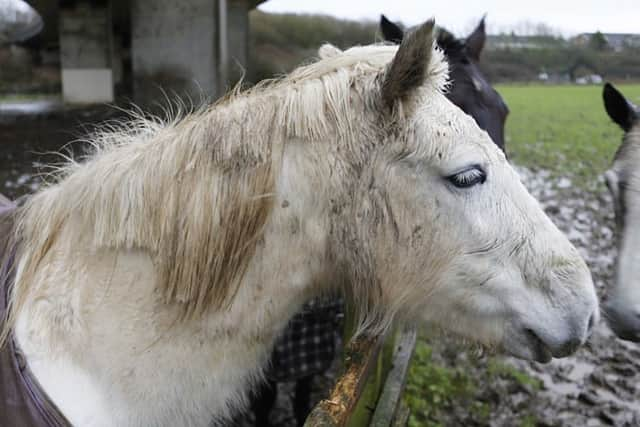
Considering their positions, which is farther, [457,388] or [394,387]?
[457,388]

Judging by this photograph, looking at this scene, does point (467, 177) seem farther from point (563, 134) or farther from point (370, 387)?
point (563, 134)

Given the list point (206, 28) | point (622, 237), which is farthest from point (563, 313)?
point (206, 28)

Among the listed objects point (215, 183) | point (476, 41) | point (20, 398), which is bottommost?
point (20, 398)

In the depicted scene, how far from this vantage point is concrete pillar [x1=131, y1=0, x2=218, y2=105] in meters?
11.1

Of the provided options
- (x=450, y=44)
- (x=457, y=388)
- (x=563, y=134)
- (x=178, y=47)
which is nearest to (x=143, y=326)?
(x=450, y=44)

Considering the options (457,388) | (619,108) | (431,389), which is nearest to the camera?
(619,108)

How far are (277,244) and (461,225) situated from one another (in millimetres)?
498

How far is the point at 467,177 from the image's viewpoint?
1303mm

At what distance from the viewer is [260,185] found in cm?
129

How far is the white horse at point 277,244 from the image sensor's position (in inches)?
51.4

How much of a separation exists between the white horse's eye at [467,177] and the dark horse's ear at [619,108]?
2.23 m

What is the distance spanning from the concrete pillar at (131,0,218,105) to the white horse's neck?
9.95 m

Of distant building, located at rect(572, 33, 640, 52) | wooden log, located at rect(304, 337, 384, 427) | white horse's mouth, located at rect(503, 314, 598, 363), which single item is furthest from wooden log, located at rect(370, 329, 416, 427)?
distant building, located at rect(572, 33, 640, 52)

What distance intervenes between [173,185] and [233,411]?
0.75 metres
